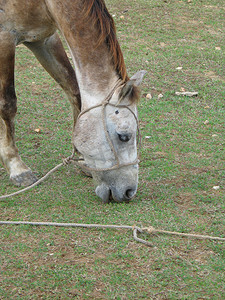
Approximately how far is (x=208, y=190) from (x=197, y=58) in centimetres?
371

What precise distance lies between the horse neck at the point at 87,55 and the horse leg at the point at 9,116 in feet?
2.01

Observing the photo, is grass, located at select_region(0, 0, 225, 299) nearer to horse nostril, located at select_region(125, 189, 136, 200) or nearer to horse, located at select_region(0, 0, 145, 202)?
horse nostril, located at select_region(125, 189, 136, 200)

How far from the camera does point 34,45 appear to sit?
4508mm

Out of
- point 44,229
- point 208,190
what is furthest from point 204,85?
point 44,229

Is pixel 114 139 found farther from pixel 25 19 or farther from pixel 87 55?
pixel 25 19

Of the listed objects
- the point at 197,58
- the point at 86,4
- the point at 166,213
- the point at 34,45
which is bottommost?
the point at 197,58

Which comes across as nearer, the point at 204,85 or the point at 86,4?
the point at 86,4

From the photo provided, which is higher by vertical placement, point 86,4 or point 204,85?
point 86,4

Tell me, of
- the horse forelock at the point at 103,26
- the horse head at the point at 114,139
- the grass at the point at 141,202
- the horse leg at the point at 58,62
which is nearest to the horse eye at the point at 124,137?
the horse head at the point at 114,139

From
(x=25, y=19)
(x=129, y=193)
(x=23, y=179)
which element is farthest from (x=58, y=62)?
(x=129, y=193)

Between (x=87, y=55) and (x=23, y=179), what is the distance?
139 centimetres

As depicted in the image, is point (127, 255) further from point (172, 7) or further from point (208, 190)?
point (172, 7)

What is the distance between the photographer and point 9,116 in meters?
4.40

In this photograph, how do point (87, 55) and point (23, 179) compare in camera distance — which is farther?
point (23, 179)
